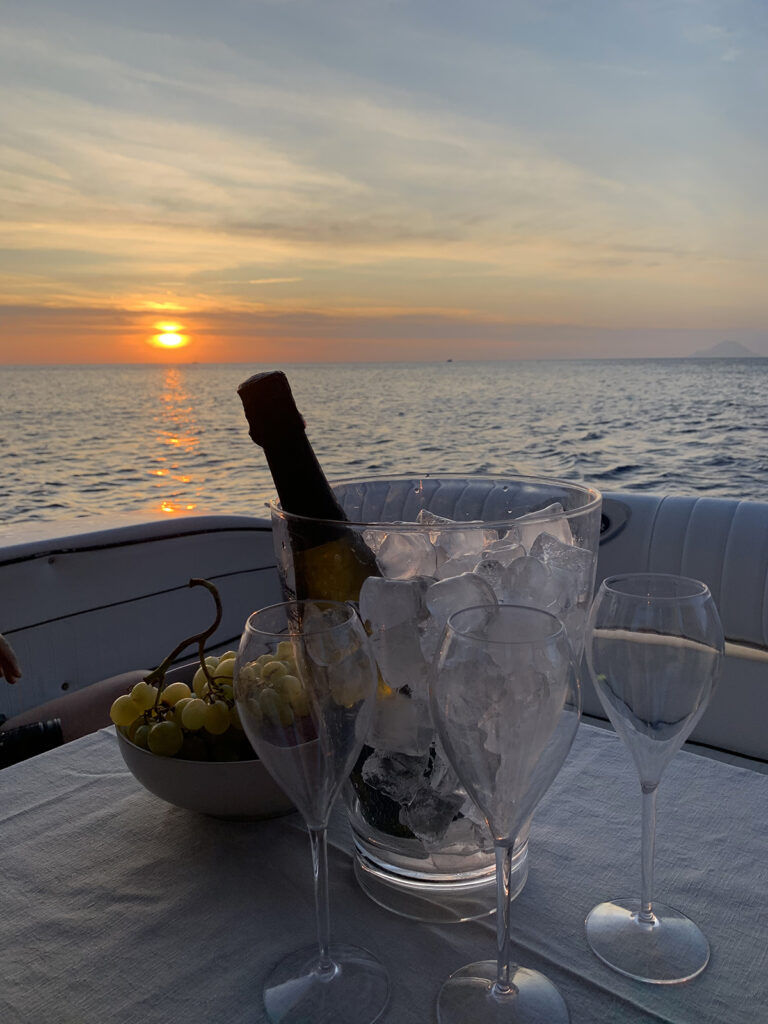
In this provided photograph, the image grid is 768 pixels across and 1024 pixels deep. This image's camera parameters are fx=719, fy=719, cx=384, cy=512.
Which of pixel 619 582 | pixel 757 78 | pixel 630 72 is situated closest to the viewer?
pixel 619 582

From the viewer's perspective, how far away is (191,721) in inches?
26.4

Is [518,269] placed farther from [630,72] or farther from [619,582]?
[619,582]

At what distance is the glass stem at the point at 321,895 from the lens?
50 cm

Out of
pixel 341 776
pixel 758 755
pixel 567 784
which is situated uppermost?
pixel 341 776

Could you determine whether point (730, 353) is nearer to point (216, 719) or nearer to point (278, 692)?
point (216, 719)

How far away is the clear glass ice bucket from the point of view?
524 mm

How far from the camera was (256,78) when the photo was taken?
24.1 ft

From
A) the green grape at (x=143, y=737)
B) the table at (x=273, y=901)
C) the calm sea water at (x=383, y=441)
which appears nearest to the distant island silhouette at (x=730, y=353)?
the calm sea water at (x=383, y=441)

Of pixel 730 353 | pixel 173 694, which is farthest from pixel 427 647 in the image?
pixel 730 353

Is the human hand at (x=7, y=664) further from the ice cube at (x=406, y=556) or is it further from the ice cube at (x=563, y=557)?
the ice cube at (x=563, y=557)

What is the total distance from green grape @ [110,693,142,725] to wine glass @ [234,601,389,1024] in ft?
0.95

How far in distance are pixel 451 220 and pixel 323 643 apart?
17.8 meters

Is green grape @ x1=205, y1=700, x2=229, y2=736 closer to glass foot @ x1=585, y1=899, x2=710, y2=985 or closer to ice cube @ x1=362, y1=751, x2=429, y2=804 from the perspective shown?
ice cube @ x1=362, y1=751, x2=429, y2=804

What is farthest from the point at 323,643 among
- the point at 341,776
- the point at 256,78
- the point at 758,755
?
the point at 256,78
